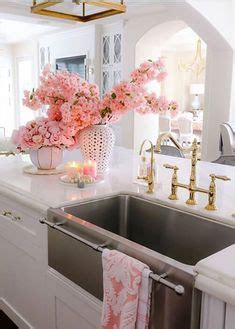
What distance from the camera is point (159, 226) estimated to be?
1.56 meters

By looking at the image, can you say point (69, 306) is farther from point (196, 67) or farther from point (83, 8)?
point (196, 67)

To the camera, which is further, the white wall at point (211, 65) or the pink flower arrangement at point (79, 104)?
the white wall at point (211, 65)

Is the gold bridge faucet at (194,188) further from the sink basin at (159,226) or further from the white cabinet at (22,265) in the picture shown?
the white cabinet at (22,265)

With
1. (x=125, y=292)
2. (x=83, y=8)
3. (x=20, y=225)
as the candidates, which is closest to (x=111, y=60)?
(x=83, y=8)

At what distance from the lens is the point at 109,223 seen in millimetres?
1650

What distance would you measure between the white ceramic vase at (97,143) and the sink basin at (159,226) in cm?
36

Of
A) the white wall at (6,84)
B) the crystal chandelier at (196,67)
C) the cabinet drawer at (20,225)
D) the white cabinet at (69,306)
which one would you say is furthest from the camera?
the crystal chandelier at (196,67)

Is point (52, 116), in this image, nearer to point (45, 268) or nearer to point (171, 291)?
point (45, 268)

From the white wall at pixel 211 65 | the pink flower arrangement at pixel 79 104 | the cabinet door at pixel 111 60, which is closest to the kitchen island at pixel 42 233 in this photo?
the pink flower arrangement at pixel 79 104

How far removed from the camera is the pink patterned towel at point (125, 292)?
99cm

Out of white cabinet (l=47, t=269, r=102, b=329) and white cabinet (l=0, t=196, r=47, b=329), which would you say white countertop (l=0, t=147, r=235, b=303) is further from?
white cabinet (l=47, t=269, r=102, b=329)

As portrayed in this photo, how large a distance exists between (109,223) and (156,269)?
665 mm

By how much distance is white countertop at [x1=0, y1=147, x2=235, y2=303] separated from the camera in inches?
35.1

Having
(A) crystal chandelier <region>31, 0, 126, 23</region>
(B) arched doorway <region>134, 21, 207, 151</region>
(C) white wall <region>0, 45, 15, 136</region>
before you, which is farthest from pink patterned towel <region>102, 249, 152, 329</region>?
(C) white wall <region>0, 45, 15, 136</region>
